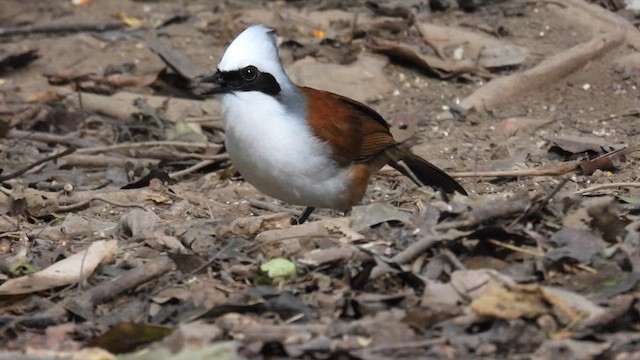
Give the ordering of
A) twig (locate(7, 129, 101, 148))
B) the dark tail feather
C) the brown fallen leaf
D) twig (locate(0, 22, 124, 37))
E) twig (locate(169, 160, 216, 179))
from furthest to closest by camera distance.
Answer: twig (locate(0, 22, 124, 37)) → twig (locate(7, 129, 101, 148)) → twig (locate(169, 160, 216, 179)) → the dark tail feather → the brown fallen leaf

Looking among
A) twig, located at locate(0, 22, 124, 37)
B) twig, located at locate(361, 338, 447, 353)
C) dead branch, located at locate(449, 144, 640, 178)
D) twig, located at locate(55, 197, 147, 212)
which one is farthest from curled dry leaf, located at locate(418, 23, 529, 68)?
twig, located at locate(361, 338, 447, 353)

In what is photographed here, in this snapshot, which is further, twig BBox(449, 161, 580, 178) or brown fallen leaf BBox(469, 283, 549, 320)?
twig BBox(449, 161, 580, 178)

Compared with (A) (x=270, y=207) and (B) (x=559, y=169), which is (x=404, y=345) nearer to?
(A) (x=270, y=207)

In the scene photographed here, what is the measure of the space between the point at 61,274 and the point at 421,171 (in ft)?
8.75

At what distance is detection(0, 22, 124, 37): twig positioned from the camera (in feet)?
35.4

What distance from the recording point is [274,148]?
6.10 meters

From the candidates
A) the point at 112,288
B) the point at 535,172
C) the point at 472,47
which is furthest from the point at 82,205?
the point at 472,47

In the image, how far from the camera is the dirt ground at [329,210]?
4488 mm

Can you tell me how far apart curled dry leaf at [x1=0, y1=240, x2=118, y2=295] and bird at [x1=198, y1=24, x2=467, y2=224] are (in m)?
1.03

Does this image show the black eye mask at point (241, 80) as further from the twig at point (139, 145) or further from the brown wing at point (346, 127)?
the twig at point (139, 145)

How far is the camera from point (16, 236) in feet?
21.0

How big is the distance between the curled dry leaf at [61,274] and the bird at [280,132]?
1.03 meters

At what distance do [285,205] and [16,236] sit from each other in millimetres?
1963

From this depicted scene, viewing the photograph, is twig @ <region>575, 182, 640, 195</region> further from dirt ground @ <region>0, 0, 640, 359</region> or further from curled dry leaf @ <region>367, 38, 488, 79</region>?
curled dry leaf @ <region>367, 38, 488, 79</region>
